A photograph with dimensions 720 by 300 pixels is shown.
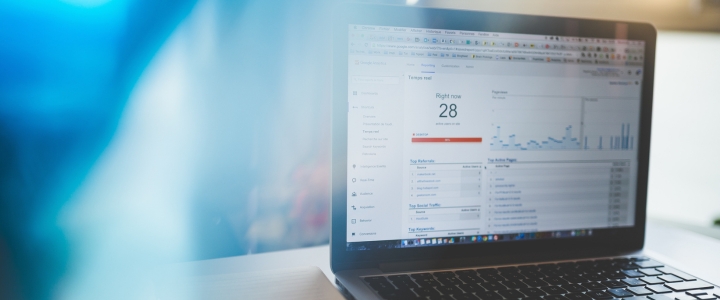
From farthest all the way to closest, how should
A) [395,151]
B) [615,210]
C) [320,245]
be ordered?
[320,245] → [615,210] → [395,151]

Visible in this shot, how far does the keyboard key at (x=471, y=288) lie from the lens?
55 cm

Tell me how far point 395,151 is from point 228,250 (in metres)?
0.38

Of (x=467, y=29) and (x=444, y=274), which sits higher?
(x=467, y=29)

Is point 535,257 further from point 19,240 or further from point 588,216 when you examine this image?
point 19,240

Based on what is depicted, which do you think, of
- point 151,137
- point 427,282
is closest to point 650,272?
point 427,282

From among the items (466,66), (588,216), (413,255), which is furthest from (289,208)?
(588,216)

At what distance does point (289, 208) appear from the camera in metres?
0.83

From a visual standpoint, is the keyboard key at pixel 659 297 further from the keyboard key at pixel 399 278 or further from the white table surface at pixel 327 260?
the keyboard key at pixel 399 278

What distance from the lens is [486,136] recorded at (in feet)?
2.19

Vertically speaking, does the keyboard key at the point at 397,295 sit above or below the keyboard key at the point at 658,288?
above

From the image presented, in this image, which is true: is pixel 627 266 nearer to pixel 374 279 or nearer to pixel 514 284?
pixel 514 284

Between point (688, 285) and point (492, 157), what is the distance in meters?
0.30

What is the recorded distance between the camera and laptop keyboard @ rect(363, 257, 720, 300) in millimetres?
545

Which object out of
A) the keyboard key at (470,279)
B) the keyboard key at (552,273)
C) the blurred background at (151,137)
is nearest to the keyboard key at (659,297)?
the keyboard key at (552,273)
